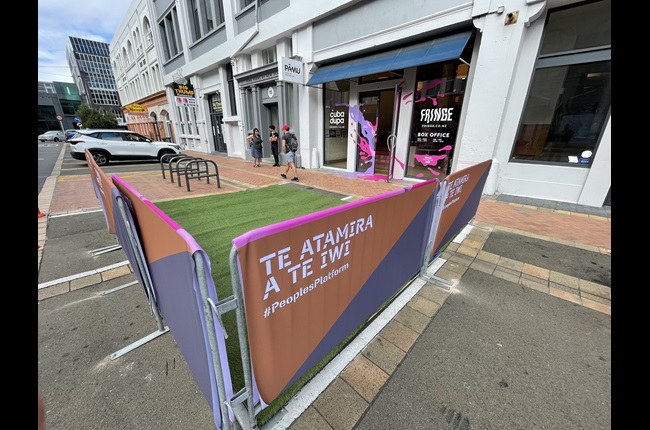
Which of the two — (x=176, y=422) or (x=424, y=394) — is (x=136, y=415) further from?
(x=424, y=394)

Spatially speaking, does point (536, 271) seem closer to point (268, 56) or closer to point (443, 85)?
point (443, 85)

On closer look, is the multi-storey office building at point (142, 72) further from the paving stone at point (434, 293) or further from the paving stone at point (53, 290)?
the paving stone at point (434, 293)

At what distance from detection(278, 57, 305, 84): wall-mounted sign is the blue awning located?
1.86 feet

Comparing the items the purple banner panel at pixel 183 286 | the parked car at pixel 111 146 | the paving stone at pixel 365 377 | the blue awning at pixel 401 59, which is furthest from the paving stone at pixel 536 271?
the parked car at pixel 111 146

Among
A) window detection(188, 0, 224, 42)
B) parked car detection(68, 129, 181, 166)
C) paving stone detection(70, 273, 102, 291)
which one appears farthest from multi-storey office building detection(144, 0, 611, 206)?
paving stone detection(70, 273, 102, 291)

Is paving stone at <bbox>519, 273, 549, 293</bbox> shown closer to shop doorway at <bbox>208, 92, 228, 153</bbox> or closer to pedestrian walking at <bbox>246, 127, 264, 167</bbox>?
pedestrian walking at <bbox>246, 127, 264, 167</bbox>

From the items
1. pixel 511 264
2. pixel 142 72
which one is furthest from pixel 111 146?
pixel 142 72

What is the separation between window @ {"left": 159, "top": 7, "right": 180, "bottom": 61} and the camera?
17.3 metres

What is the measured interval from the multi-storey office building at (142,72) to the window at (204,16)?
729 centimetres
